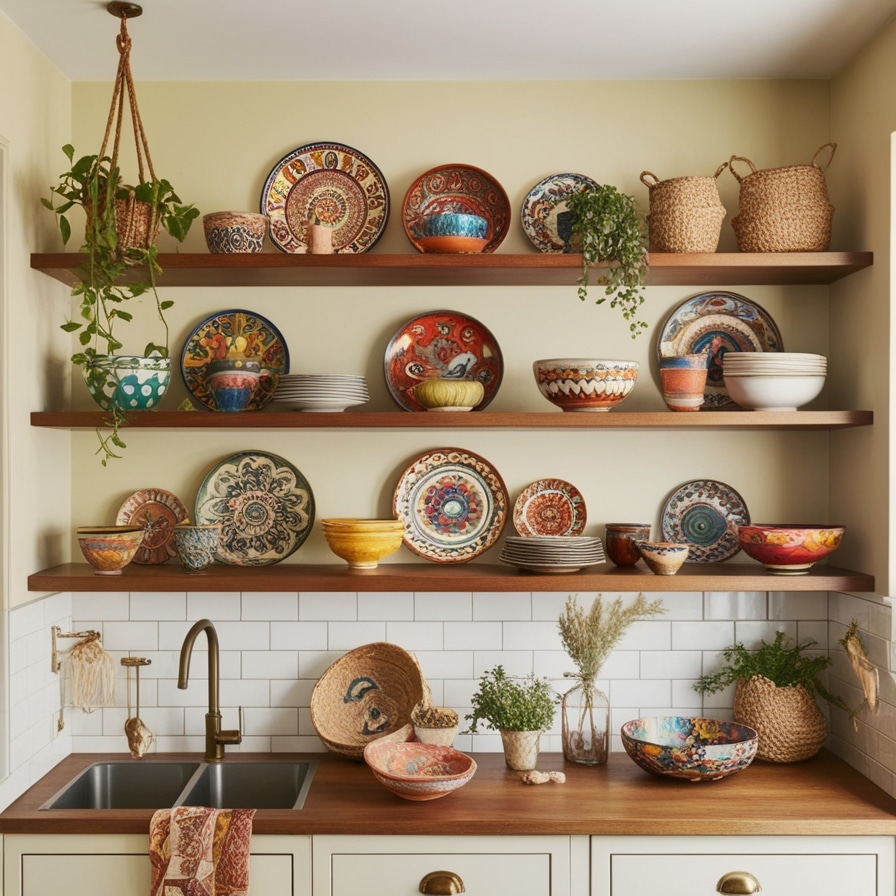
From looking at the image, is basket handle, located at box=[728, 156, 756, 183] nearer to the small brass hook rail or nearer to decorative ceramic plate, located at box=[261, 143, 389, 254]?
decorative ceramic plate, located at box=[261, 143, 389, 254]

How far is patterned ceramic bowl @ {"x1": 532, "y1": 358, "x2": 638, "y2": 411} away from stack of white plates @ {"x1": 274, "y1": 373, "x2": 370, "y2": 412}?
1.63ft

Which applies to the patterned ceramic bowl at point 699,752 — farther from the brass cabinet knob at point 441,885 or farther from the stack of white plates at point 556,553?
the brass cabinet knob at point 441,885

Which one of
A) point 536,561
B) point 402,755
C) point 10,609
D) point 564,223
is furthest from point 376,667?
point 564,223

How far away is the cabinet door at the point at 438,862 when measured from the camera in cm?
219

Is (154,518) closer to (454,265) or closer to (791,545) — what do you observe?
(454,265)

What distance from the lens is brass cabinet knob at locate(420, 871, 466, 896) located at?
2.18 meters

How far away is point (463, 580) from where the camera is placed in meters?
2.49

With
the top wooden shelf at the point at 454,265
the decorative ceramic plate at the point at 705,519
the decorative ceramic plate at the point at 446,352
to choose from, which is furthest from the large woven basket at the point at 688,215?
the decorative ceramic plate at the point at 705,519

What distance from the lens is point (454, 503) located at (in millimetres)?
2738

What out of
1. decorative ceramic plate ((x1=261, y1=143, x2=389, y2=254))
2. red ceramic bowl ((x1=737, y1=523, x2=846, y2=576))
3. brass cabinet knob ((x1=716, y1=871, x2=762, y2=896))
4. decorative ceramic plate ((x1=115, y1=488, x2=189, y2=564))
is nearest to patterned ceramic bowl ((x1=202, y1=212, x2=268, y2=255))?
decorative ceramic plate ((x1=261, y1=143, x2=389, y2=254))

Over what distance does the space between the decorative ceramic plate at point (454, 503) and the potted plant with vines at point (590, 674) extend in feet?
1.10

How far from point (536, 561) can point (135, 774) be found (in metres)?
1.24

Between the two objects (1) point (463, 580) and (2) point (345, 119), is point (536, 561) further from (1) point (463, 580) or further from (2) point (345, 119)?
(2) point (345, 119)

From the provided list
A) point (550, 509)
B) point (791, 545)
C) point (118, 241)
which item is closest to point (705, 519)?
point (791, 545)
